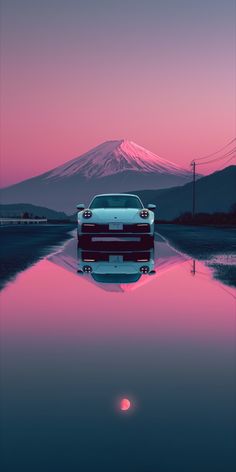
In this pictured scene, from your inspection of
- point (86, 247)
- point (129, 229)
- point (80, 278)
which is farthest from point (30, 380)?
point (86, 247)

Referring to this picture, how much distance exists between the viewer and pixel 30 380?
4.32 m

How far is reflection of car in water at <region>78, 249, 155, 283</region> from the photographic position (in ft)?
34.0

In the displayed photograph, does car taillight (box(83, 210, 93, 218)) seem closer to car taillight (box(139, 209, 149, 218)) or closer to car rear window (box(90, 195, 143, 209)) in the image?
car taillight (box(139, 209, 149, 218))

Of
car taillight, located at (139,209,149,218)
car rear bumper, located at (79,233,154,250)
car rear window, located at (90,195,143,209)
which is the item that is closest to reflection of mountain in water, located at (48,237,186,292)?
car rear bumper, located at (79,233,154,250)

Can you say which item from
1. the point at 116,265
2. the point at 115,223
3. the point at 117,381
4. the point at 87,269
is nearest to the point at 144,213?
the point at 115,223

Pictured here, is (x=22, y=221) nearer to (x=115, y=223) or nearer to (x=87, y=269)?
(x=115, y=223)

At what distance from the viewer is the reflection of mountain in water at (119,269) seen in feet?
31.4

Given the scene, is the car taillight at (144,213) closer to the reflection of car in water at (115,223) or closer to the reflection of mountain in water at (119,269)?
the reflection of car in water at (115,223)

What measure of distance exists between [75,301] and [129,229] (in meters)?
8.47

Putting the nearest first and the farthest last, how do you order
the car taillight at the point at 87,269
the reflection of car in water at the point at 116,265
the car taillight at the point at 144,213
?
the reflection of car in water at the point at 116,265 → the car taillight at the point at 87,269 → the car taillight at the point at 144,213

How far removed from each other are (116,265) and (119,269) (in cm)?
83

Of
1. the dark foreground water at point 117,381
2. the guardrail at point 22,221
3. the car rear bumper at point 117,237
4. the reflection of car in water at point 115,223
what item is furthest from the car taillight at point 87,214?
the guardrail at point 22,221

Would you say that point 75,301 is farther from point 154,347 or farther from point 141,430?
point 141,430

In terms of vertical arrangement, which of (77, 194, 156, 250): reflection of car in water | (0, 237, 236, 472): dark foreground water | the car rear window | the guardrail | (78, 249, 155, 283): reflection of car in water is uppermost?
the car rear window
